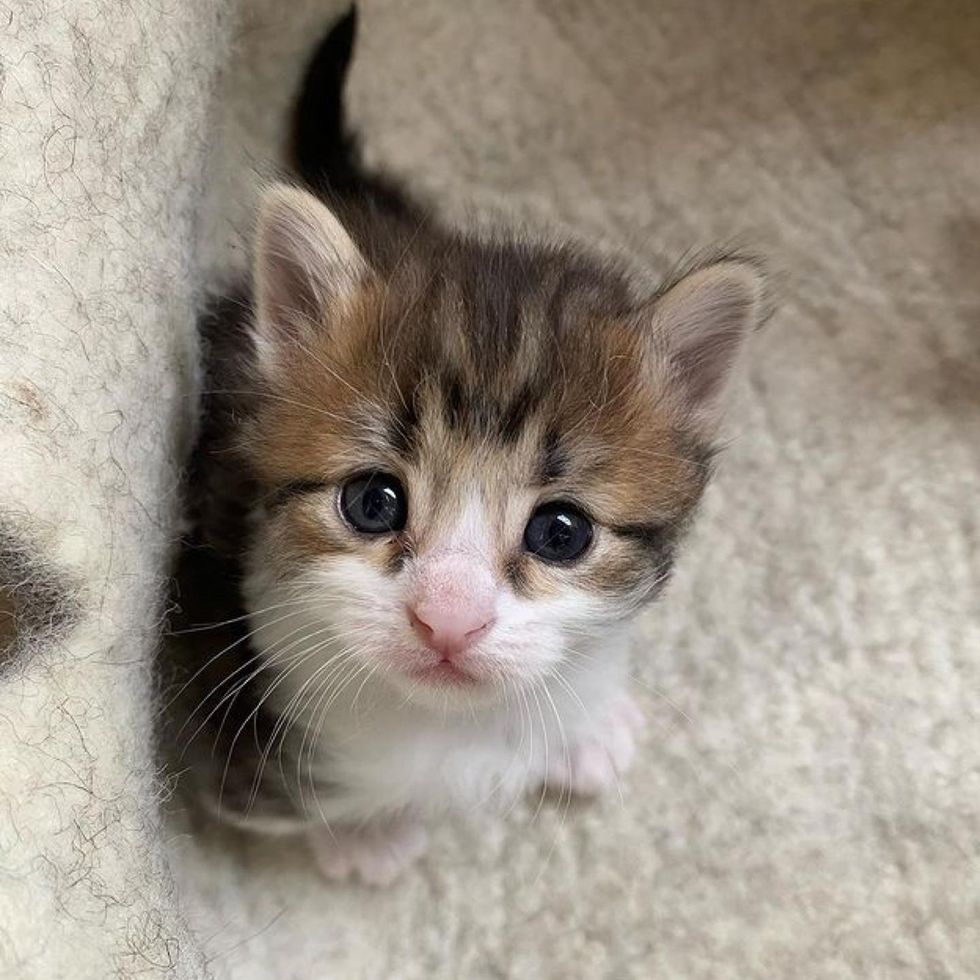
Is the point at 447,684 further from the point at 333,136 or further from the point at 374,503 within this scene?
the point at 333,136

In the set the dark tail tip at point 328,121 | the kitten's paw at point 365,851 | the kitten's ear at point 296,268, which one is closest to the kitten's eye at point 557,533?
the kitten's ear at point 296,268

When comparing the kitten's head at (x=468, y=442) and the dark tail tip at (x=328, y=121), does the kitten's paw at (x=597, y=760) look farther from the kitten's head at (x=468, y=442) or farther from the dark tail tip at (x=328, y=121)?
the dark tail tip at (x=328, y=121)

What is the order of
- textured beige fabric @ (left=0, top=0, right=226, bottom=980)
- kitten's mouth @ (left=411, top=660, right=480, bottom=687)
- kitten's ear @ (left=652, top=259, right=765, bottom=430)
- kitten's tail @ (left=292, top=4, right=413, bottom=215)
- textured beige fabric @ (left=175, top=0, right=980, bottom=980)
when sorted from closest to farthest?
textured beige fabric @ (left=0, top=0, right=226, bottom=980), kitten's mouth @ (left=411, top=660, right=480, bottom=687), kitten's ear @ (left=652, top=259, right=765, bottom=430), textured beige fabric @ (left=175, top=0, right=980, bottom=980), kitten's tail @ (left=292, top=4, right=413, bottom=215)

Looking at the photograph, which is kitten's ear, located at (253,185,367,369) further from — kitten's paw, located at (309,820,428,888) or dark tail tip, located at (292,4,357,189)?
kitten's paw, located at (309,820,428,888)

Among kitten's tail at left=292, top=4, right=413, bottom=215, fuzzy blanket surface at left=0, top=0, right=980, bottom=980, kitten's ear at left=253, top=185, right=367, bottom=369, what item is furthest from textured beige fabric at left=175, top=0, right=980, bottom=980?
kitten's ear at left=253, top=185, right=367, bottom=369

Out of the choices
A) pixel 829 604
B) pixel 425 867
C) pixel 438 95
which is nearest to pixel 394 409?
pixel 425 867
